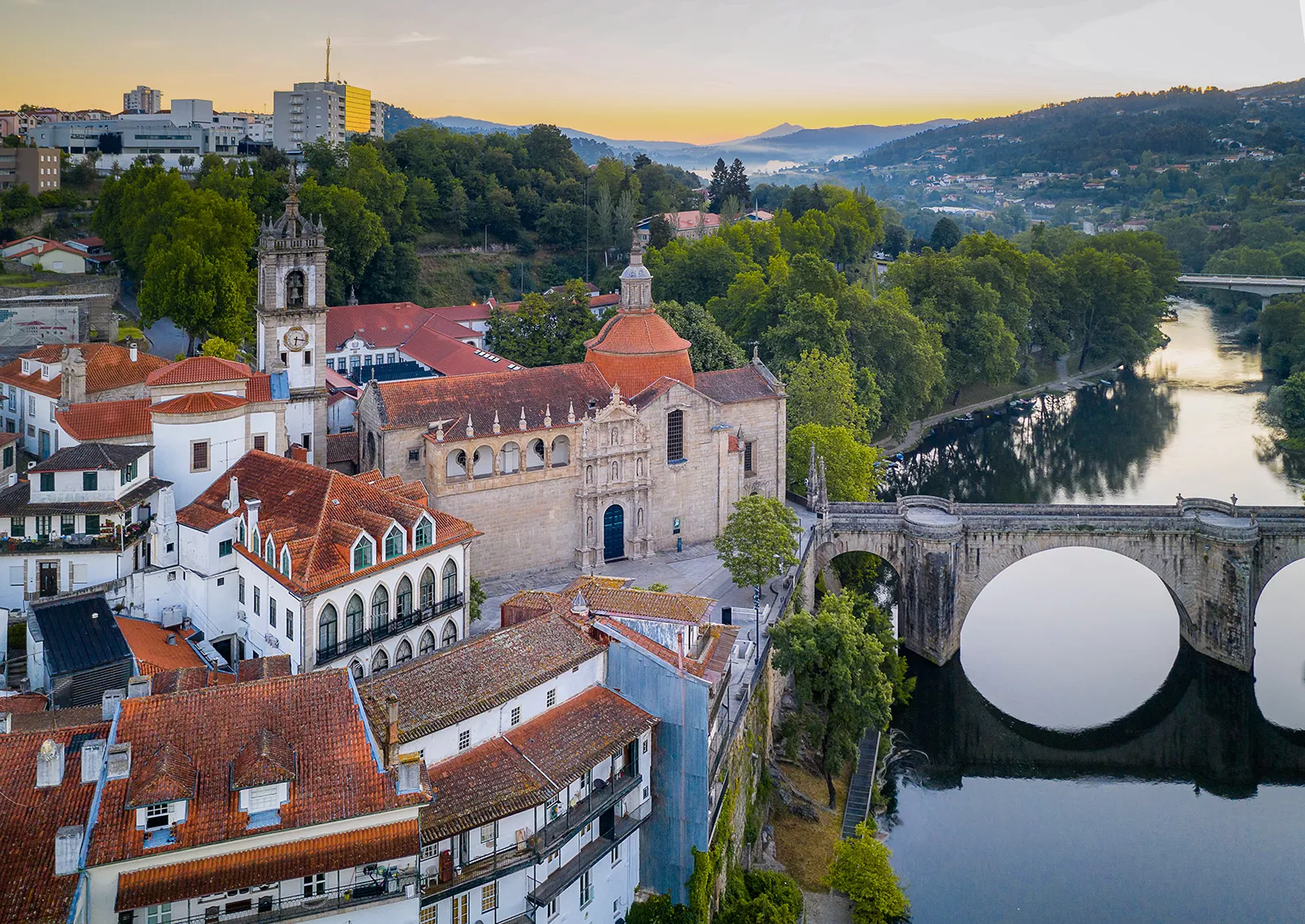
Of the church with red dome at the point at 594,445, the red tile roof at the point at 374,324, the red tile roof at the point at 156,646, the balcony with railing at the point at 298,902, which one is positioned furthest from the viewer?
the red tile roof at the point at 374,324

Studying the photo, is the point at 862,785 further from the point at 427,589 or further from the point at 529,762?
the point at 529,762

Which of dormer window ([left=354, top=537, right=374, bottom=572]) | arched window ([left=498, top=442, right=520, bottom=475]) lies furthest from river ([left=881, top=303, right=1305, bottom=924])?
dormer window ([left=354, top=537, right=374, bottom=572])

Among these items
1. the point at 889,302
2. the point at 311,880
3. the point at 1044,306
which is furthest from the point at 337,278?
the point at 311,880

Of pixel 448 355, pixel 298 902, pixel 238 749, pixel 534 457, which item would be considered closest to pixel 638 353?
pixel 534 457

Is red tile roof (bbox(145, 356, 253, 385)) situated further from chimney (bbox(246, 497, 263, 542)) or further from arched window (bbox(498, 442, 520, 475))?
arched window (bbox(498, 442, 520, 475))

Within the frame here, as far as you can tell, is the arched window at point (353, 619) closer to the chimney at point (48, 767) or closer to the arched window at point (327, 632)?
the arched window at point (327, 632)

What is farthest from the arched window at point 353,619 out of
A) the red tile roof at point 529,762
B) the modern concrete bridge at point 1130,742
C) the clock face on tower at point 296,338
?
the modern concrete bridge at point 1130,742

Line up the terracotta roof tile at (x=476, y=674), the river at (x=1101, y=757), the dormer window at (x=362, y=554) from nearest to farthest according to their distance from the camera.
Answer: the terracotta roof tile at (x=476, y=674), the dormer window at (x=362, y=554), the river at (x=1101, y=757)

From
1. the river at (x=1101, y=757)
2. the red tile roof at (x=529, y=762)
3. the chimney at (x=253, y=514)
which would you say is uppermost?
the chimney at (x=253, y=514)
